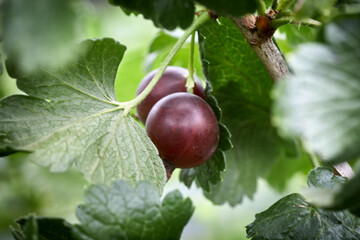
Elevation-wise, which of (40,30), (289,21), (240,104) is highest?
(40,30)

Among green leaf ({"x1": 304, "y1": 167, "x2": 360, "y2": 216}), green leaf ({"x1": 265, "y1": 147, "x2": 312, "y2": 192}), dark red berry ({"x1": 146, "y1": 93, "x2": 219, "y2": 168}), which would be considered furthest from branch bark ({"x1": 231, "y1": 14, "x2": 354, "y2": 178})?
green leaf ({"x1": 265, "y1": 147, "x2": 312, "y2": 192})

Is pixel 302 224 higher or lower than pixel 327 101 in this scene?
lower

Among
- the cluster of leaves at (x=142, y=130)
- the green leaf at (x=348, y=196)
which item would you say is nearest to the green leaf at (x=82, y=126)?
the cluster of leaves at (x=142, y=130)

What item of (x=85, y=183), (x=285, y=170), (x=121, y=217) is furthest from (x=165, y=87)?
(x=85, y=183)

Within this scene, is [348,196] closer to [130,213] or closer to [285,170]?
[130,213]

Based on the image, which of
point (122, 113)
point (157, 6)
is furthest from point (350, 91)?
point (122, 113)

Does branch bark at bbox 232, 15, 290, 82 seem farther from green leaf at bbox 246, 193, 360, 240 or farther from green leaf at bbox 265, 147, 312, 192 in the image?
green leaf at bbox 265, 147, 312, 192
